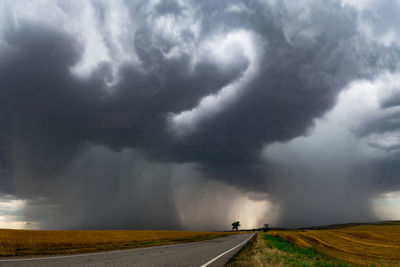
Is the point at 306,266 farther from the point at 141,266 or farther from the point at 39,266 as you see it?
the point at 39,266

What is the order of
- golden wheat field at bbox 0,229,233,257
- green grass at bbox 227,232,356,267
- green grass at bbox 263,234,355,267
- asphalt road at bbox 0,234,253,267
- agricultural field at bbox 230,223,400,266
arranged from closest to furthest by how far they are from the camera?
1. asphalt road at bbox 0,234,253,267
2. green grass at bbox 227,232,356,267
3. green grass at bbox 263,234,355,267
4. agricultural field at bbox 230,223,400,266
5. golden wheat field at bbox 0,229,233,257

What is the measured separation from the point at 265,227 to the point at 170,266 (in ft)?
534

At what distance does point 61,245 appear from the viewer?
26984 millimetres

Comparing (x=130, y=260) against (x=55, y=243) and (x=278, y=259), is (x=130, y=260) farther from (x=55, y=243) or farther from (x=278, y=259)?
(x=55, y=243)

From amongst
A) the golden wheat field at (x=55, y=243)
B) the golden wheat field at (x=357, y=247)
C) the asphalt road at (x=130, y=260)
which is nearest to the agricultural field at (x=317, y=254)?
the golden wheat field at (x=357, y=247)

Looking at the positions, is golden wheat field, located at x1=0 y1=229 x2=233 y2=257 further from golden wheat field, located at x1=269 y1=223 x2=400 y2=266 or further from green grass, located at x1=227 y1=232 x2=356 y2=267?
golden wheat field, located at x1=269 y1=223 x2=400 y2=266

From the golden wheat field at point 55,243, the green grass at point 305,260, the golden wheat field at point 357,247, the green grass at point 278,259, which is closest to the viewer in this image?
the green grass at point 278,259

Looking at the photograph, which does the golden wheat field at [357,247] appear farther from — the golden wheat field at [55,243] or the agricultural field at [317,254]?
the golden wheat field at [55,243]

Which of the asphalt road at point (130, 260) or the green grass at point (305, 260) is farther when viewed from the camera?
the green grass at point (305, 260)

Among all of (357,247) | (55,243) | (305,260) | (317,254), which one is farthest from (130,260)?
(357,247)

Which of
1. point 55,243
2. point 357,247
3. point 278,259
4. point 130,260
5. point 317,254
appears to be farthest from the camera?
point 357,247

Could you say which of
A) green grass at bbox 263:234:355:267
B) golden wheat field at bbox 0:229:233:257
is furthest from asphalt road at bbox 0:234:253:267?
golden wheat field at bbox 0:229:233:257

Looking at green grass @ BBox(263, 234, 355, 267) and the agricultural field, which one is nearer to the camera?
green grass @ BBox(263, 234, 355, 267)

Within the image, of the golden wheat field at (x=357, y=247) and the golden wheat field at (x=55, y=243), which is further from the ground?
the golden wheat field at (x=55, y=243)
